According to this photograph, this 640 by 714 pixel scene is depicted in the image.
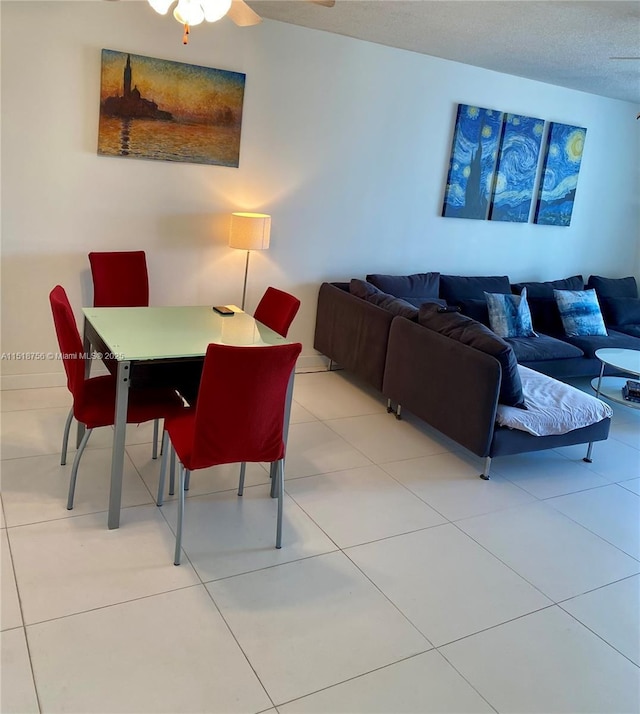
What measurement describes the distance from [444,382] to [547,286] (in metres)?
2.66

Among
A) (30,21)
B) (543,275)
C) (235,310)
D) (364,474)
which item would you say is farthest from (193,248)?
(543,275)

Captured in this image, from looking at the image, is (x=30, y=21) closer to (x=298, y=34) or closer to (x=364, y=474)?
(x=298, y=34)

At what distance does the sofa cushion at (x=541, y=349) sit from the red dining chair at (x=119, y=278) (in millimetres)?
2836

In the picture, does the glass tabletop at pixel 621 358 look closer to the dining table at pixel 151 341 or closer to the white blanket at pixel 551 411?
the white blanket at pixel 551 411

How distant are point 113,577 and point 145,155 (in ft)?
9.31

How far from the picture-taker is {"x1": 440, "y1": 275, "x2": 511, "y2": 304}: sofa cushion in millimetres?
5395

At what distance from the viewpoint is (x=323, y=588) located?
8.27 feet

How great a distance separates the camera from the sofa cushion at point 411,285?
505 cm

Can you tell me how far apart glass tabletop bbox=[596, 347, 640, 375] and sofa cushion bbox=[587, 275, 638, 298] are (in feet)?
4.92

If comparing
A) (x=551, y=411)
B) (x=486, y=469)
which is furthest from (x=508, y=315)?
(x=486, y=469)

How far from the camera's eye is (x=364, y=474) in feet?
11.5

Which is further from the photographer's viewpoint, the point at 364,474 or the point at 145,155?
the point at 145,155

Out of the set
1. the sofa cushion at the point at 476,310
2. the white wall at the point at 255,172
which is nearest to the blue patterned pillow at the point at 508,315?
the sofa cushion at the point at 476,310

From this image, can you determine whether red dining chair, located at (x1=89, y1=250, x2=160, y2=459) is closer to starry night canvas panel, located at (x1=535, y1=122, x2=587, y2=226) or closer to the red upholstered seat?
the red upholstered seat
